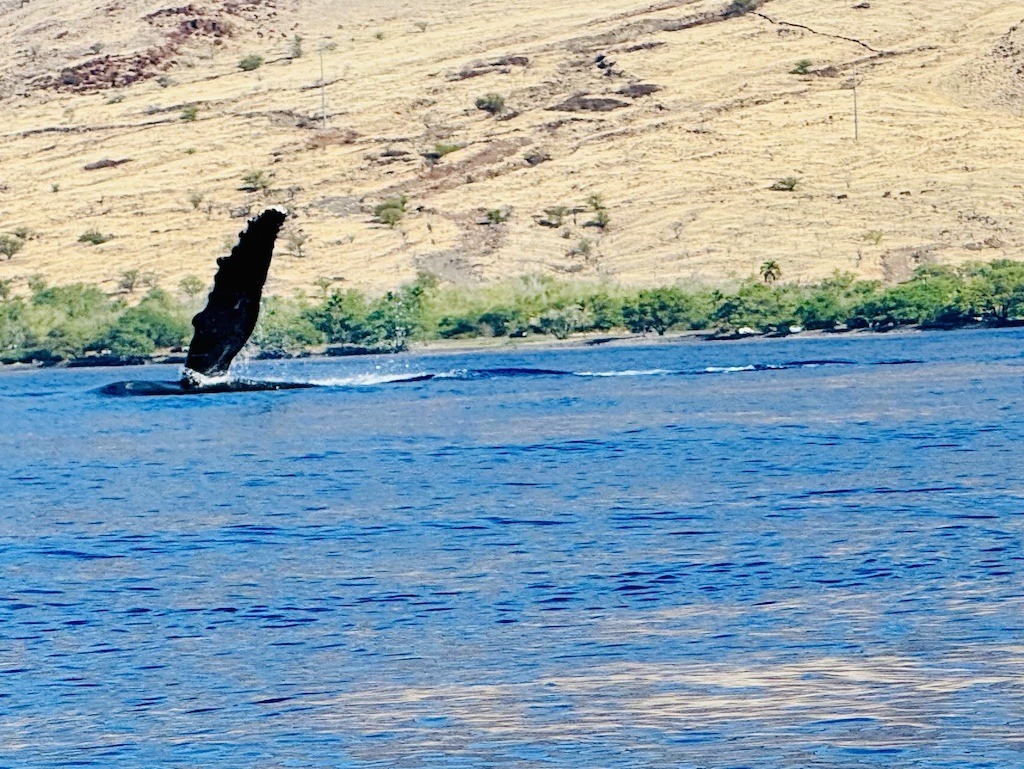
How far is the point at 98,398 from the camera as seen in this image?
6028cm

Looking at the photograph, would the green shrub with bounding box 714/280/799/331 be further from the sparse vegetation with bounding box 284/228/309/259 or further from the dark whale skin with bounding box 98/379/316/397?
the dark whale skin with bounding box 98/379/316/397

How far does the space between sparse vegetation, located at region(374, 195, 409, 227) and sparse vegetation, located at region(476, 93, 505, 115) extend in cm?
2060

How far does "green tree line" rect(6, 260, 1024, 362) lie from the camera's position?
310 ft

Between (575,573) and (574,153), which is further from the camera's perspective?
(574,153)

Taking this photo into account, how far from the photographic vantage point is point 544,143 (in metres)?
136

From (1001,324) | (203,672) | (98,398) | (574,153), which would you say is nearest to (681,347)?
(1001,324)

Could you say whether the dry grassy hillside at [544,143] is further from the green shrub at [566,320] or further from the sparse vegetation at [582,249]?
the green shrub at [566,320]

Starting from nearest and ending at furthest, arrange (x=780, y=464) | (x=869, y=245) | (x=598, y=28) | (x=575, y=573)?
(x=575, y=573) → (x=780, y=464) → (x=869, y=245) → (x=598, y=28)

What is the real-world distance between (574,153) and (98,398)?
7600 centimetres

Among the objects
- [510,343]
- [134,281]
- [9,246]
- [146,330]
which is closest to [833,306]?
[510,343]

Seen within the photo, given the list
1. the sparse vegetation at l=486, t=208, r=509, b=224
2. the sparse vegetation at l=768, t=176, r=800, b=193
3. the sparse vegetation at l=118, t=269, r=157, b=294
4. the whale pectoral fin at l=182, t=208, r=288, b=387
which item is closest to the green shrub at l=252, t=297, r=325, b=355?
the sparse vegetation at l=118, t=269, r=157, b=294

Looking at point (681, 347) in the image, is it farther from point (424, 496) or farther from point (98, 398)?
point (424, 496)

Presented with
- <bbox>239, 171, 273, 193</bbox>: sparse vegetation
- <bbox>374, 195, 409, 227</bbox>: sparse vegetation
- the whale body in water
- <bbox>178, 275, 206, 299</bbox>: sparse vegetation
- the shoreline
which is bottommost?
the shoreline

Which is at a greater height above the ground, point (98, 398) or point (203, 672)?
point (203, 672)
